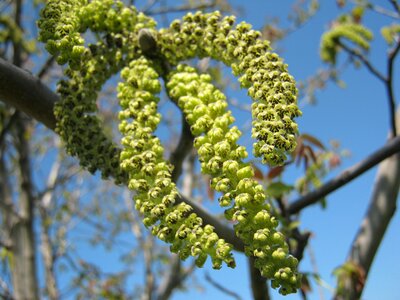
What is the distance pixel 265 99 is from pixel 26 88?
856 mm

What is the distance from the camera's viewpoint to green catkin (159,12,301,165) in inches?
38.4

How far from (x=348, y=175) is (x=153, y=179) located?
137 cm

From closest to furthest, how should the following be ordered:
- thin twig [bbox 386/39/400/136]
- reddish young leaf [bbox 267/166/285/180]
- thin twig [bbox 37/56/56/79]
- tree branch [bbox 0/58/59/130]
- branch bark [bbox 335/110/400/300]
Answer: tree branch [bbox 0/58/59/130] < thin twig [bbox 386/39/400/136] < branch bark [bbox 335/110/400/300] < reddish young leaf [bbox 267/166/285/180] < thin twig [bbox 37/56/56/79]

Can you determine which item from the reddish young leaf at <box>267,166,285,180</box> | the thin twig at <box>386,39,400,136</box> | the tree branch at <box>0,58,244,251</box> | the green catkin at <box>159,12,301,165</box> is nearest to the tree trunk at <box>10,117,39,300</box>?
the reddish young leaf at <box>267,166,285,180</box>

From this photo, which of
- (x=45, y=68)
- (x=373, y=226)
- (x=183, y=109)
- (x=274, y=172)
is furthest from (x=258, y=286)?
(x=45, y=68)

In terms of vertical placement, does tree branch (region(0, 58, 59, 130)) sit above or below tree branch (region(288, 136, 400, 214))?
below

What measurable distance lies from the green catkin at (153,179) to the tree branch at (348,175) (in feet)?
4.07

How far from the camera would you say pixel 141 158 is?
1.12 metres

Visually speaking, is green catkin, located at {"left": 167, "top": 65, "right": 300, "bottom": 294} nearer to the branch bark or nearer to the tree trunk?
the branch bark

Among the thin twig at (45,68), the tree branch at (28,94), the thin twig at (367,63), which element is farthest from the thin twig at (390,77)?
the thin twig at (45,68)

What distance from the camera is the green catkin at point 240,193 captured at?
926mm

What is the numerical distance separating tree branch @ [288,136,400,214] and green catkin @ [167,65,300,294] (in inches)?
47.4

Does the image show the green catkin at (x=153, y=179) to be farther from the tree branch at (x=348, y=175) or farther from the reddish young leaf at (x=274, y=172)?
the reddish young leaf at (x=274, y=172)

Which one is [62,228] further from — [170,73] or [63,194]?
[170,73]
